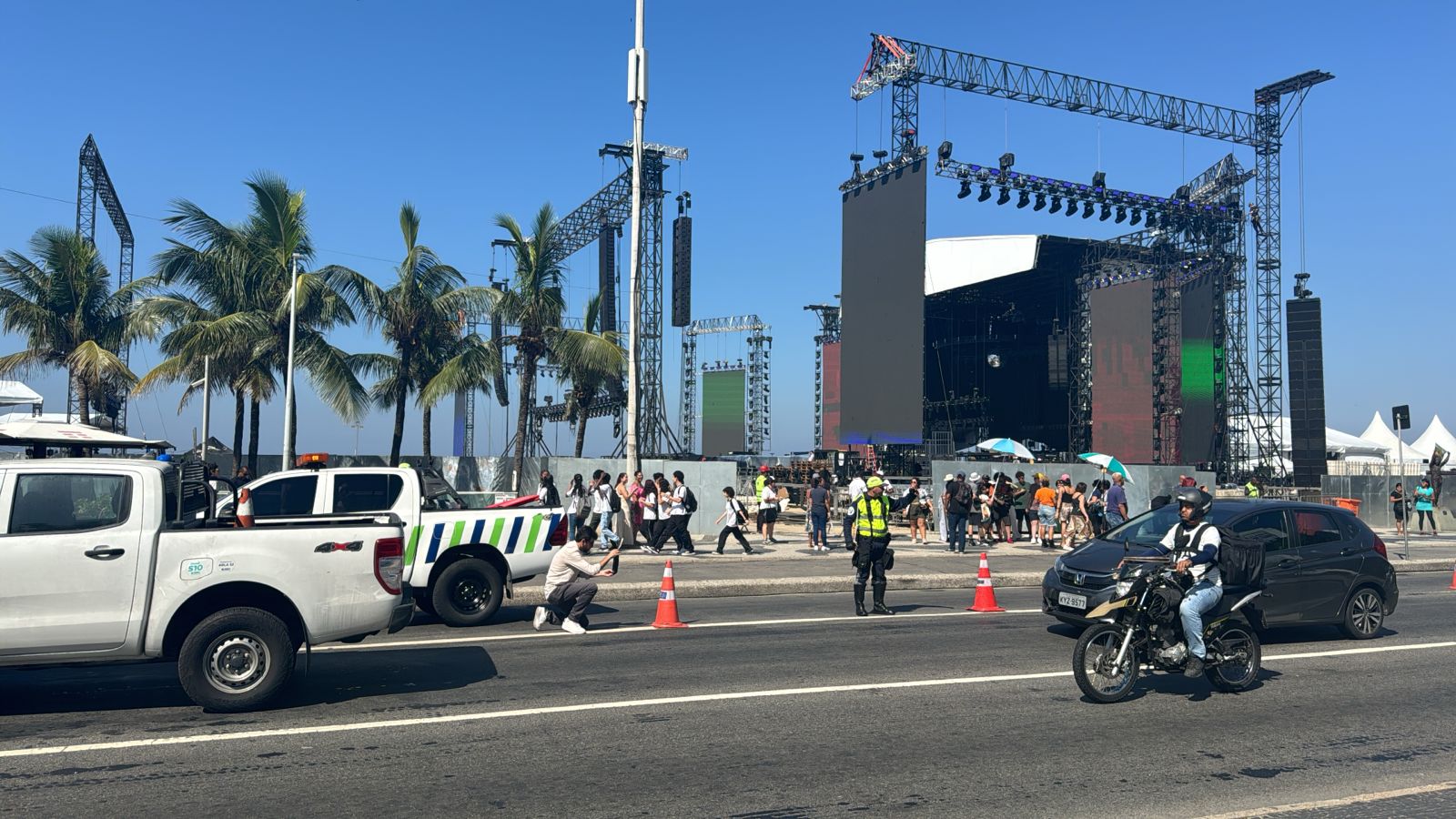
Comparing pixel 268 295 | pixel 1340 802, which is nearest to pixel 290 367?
pixel 268 295

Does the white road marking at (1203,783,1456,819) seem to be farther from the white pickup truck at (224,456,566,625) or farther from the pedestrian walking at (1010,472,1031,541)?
the pedestrian walking at (1010,472,1031,541)

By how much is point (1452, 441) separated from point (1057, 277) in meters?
36.4

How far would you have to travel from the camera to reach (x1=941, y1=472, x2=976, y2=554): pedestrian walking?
21.3 m

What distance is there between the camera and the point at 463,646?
10383 mm

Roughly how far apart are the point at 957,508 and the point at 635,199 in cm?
920

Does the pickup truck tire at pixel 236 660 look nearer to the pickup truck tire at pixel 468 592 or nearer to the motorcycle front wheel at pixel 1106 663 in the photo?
the pickup truck tire at pixel 468 592

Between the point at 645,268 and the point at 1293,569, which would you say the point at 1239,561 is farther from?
the point at 645,268

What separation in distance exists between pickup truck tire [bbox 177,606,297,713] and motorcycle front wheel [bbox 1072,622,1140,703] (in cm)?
588

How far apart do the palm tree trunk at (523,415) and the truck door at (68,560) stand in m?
20.2

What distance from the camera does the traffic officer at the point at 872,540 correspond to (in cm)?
1239

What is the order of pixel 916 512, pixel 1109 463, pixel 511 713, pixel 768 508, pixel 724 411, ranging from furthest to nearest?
pixel 724 411, pixel 916 512, pixel 1109 463, pixel 768 508, pixel 511 713

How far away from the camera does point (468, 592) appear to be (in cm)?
1195

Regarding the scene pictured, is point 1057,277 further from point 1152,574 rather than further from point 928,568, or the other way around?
point 1152,574

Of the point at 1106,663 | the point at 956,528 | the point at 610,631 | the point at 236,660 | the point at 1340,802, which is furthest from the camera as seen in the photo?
the point at 956,528
